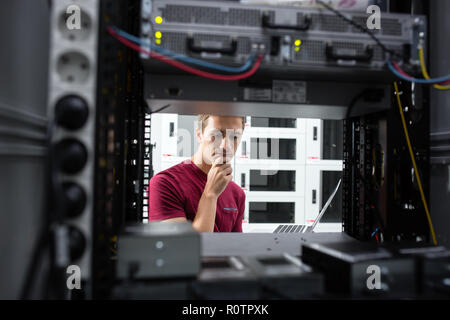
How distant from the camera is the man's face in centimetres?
200

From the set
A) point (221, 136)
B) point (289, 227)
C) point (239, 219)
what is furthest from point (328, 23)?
point (289, 227)

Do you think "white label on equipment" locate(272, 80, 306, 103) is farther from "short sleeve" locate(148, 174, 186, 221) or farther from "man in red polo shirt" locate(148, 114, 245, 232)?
"short sleeve" locate(148, 174, 186, 221)

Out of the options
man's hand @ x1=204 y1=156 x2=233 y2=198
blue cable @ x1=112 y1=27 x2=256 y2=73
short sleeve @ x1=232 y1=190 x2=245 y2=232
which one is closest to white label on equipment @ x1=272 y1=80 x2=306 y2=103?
blue cable @ x1=112 y1=27 x2=256 y2=73

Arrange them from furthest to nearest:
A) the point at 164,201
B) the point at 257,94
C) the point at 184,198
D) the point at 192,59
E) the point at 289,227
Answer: the point at 289,227, the point at 184,198, the point at 164,201, the point at 257,94, the point at 192,59

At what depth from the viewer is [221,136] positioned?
6.67ft

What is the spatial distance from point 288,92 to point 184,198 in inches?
45.1

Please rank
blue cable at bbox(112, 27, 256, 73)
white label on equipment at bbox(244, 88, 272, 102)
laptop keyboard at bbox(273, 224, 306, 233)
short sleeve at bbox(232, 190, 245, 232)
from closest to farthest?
blue cable at bbox(112, 27, 256, 73) < white label on equipment at bbox(244, 88, 272, 102) < short sleeve at bbox(232, 190, 245, 232) < laptop keyboard at bbox(273, 224, 306, 233)

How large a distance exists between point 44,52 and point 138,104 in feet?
1.16

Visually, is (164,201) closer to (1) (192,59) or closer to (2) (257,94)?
(2) (257,94)

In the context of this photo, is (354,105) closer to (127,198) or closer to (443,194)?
(443,194)

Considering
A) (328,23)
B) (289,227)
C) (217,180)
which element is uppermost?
Result: (328,23)

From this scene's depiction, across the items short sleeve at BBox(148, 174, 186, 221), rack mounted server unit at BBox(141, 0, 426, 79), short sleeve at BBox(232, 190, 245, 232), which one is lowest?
short sleeve at BBox(232, 190, 245, 232)

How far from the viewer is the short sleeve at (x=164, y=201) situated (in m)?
1.91

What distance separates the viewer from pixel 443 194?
4.02 feet
